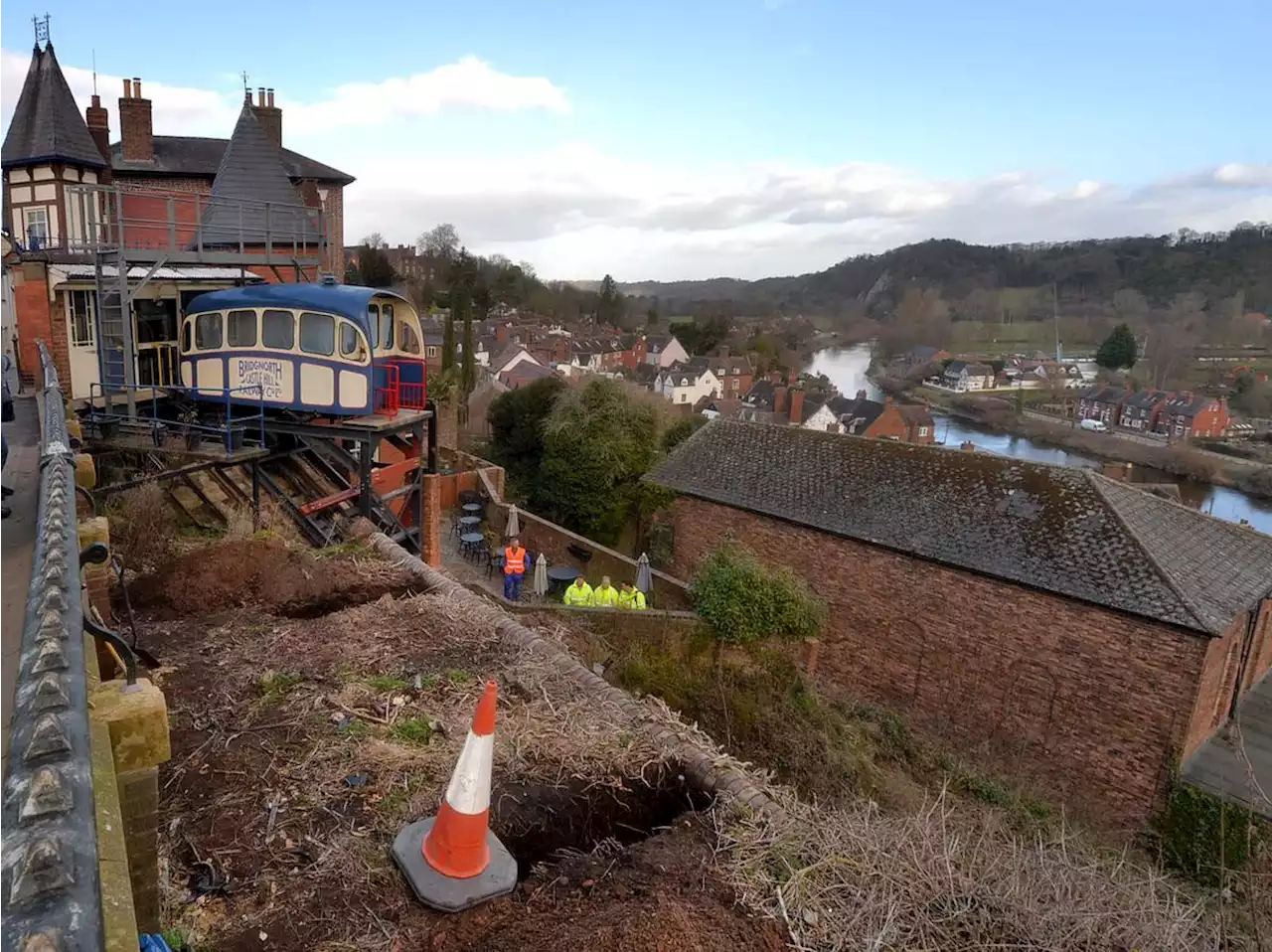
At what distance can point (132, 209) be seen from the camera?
21219 mm

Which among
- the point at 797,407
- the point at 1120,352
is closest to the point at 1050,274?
the point at 1120,352

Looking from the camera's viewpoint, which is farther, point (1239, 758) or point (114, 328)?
point (1239, 758)

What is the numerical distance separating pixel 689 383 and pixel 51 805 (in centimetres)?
6596

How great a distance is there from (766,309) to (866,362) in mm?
16896

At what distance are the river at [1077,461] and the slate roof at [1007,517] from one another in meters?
5.79

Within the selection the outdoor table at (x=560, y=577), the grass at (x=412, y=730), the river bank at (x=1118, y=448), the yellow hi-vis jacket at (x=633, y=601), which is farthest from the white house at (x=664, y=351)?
the grass at (x=412, y=730)

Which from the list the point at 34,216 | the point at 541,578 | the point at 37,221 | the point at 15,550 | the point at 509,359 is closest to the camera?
the point at 15,550

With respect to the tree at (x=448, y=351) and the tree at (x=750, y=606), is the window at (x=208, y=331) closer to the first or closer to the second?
the tree at (x=750, y=606)

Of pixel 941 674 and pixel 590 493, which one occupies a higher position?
pixel 590 493

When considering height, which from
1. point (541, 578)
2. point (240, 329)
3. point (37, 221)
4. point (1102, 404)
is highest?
point (37, 221)

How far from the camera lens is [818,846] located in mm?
3969

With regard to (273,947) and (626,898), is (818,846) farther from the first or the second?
(273,947)

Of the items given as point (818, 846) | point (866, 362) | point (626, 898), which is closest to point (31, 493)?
point (626, 898)

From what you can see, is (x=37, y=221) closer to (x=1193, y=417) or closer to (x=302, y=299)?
(x=302, y=299)
